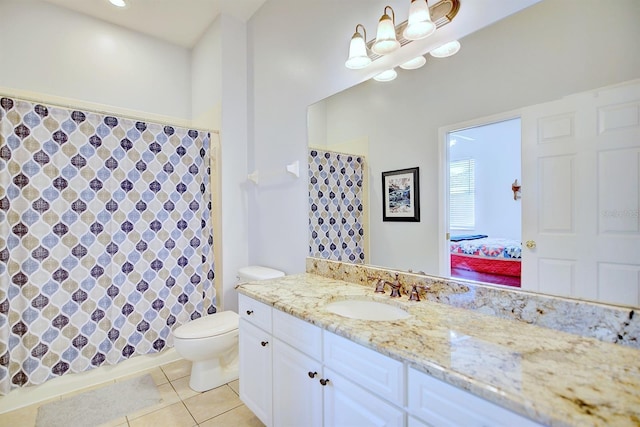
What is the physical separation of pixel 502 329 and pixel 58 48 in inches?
145

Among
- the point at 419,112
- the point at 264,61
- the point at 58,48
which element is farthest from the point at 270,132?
the point at 58,48

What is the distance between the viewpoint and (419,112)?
4.96 feet

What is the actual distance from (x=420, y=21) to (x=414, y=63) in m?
0.21

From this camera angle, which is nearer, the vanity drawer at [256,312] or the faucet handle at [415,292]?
the faucet handle at [415,292]

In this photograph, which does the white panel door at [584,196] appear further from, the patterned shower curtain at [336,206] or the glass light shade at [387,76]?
the patterned shower curtain at [336,206]

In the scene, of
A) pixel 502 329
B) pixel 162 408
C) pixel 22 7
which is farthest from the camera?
pixel 22 7

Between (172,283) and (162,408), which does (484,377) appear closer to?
(162,408)

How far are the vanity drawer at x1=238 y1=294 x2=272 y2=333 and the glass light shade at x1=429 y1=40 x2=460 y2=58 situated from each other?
1418 millimetres

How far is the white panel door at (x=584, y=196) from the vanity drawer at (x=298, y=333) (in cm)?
82

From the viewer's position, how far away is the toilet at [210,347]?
6.61 feet

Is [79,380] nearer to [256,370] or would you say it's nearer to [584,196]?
[256,370]

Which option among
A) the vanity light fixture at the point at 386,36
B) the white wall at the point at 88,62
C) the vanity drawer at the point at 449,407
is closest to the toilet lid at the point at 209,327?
the vanity drawer at the point at 449,407

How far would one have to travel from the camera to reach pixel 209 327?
6.99ft

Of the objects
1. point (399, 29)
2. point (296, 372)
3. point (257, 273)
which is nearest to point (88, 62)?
point (257, 273)
